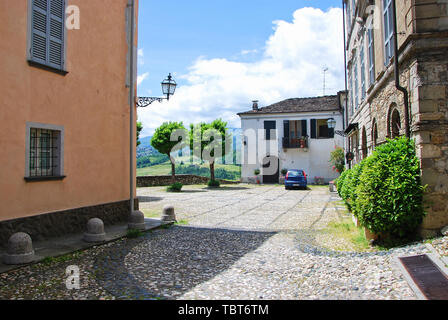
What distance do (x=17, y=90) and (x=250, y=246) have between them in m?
5.38

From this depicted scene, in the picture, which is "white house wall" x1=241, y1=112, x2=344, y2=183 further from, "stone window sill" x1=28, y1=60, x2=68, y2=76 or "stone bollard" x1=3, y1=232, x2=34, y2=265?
"stone bollard" x1=3, y1=232, x2=34, y2=265

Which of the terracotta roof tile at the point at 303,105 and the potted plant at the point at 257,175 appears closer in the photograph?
the terracotta roof tile at the point at 303,105

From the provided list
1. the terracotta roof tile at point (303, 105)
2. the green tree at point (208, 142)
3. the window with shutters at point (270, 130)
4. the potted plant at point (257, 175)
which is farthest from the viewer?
the window with shutters at point (270, 130)

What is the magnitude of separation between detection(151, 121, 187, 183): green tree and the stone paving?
1721 cm

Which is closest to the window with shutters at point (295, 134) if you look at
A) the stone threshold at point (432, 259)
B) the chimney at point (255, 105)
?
the chimney at point (255, 105)

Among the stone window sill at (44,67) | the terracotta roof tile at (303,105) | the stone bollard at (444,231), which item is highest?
the terracotta roof tile at (303,105)

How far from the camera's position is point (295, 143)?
29.0m

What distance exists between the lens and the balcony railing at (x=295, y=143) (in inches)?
1125

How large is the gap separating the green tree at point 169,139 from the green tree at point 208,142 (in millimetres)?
1272

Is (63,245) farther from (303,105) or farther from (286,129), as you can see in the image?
(303,105)

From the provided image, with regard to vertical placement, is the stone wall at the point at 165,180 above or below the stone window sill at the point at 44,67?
below

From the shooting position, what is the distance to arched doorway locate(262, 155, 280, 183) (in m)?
29.4

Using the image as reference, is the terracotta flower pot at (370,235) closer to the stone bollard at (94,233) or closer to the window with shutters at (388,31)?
the window with shutters at (388,31)

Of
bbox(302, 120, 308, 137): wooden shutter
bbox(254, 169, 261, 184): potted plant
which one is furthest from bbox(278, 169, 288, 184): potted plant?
bbox(302, 120, 308, 137): wooden shutter
